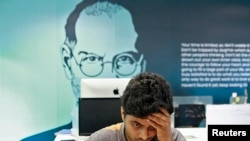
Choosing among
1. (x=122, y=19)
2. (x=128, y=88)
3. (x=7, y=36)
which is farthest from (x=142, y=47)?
(x=128, y=88)

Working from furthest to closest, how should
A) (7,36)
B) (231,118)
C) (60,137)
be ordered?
(7,36) → (60,137) → (231,118)

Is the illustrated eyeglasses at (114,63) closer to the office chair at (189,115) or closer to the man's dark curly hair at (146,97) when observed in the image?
the office chair at (189,115)

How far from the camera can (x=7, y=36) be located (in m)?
4.43

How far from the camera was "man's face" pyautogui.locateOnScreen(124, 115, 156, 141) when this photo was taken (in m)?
1.08

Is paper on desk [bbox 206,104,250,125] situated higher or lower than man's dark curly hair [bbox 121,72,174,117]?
lower

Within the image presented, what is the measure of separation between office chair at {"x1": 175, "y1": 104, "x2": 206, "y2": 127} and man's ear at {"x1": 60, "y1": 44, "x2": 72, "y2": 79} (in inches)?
56.4

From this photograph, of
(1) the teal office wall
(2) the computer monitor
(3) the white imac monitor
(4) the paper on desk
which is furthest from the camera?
(1) the teal office wall

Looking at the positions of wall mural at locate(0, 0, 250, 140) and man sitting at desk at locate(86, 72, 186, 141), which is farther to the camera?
wall mural at locate(0, 0, 250, 140)

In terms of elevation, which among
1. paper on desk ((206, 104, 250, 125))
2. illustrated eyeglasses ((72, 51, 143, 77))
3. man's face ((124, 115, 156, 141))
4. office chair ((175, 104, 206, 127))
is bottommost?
office chair ((175, 104, 206, 127))

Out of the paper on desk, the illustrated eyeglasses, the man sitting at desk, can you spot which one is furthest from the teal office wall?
the paper on desk

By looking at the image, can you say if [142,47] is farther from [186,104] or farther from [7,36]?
[7,36]

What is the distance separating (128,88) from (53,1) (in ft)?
11.9

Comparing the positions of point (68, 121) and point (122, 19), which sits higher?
point (122, 19)

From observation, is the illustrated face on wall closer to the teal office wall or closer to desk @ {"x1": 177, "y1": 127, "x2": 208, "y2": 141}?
the teal office wall
